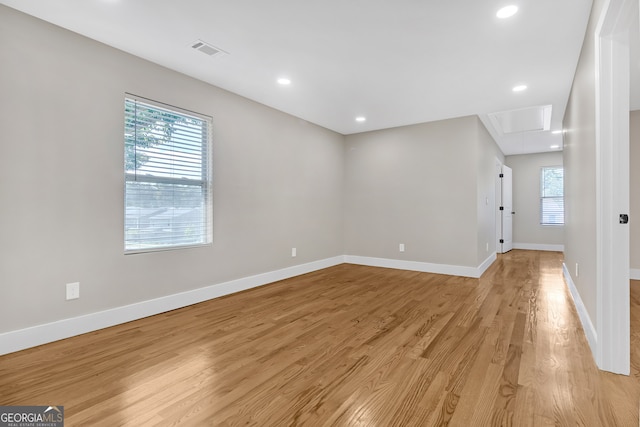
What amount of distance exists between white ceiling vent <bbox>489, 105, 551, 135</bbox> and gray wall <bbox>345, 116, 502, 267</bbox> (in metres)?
0.27

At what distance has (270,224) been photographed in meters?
4.43

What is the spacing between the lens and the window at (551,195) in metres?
7.68

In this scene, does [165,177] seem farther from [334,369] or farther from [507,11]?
[507,11]

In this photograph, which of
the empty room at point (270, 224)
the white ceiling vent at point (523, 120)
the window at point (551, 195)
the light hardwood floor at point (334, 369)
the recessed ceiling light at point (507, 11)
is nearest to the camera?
the light hardwood floor at point (334, 369)

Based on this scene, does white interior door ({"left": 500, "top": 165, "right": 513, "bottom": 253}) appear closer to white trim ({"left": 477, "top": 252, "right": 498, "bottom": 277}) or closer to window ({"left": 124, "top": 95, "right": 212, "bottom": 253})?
white trim ({"left": 477, "top": 252, "right": 498, "bottom": 277})

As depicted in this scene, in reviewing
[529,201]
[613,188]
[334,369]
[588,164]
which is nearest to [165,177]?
[334,369]

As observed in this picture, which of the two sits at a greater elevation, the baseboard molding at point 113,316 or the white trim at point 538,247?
the white trim at point 538,247

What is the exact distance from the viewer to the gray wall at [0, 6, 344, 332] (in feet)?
7.50

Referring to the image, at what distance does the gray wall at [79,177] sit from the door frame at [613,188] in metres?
3.35

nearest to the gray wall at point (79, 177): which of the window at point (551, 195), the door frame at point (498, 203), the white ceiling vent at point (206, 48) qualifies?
the white ceiling vent at point (206, 48)

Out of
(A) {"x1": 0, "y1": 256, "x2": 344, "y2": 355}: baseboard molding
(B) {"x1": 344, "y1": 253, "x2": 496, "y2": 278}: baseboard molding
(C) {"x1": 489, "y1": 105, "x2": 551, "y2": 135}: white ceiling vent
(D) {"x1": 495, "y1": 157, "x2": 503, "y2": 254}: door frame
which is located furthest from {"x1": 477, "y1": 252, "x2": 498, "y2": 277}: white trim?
(A) {"x1": 0, "y1": 256, "x2": 344, "y2": 355}: baseboard molding

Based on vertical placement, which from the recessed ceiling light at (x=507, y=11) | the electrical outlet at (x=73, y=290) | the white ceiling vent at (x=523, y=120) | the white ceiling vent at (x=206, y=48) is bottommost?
the electrical outlet at (x=73, y=290)

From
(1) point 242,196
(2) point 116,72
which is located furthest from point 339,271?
(2) point 116,72

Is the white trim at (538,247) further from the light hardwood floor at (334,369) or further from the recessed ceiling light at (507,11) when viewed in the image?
the recessed ceiling light at (507,11)
